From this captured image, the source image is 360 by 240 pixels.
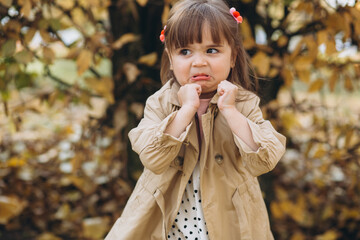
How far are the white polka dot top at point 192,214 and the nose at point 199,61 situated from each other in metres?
0.18

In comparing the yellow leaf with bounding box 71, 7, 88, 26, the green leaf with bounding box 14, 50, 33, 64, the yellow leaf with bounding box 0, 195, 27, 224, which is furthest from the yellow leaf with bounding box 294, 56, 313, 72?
the yellow leaf with bounding box 0, 195, 27, 224

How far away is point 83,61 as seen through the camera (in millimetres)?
2551

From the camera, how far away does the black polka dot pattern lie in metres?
1.89

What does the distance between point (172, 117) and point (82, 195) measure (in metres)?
2.54

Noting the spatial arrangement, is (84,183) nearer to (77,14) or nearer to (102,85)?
(102,85)

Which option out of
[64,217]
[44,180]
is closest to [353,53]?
[64,217]

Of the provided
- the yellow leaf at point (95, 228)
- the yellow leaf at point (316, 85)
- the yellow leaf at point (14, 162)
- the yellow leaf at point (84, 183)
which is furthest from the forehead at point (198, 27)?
the yellow leaf at point (14, 162)

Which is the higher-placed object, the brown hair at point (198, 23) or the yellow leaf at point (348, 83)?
the brown hair at point (198, 23)

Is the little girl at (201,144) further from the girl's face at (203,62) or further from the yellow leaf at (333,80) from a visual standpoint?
the yellow leaf at (333,80)

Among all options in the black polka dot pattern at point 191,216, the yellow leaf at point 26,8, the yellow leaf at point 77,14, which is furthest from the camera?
the yellow leaf at point 77,14

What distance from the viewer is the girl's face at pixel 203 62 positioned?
1.79m

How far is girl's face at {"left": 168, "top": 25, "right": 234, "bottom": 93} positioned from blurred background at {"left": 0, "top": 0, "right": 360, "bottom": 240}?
26.8 inches

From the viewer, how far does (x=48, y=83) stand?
7.33 m

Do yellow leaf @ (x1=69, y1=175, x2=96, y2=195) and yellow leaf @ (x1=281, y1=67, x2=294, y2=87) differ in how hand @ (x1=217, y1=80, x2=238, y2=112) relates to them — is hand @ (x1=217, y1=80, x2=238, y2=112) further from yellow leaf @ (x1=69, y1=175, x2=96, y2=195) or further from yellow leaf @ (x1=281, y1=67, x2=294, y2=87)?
yellow leaf @ (x1=69, y1=175, x2=96, y2=195)
